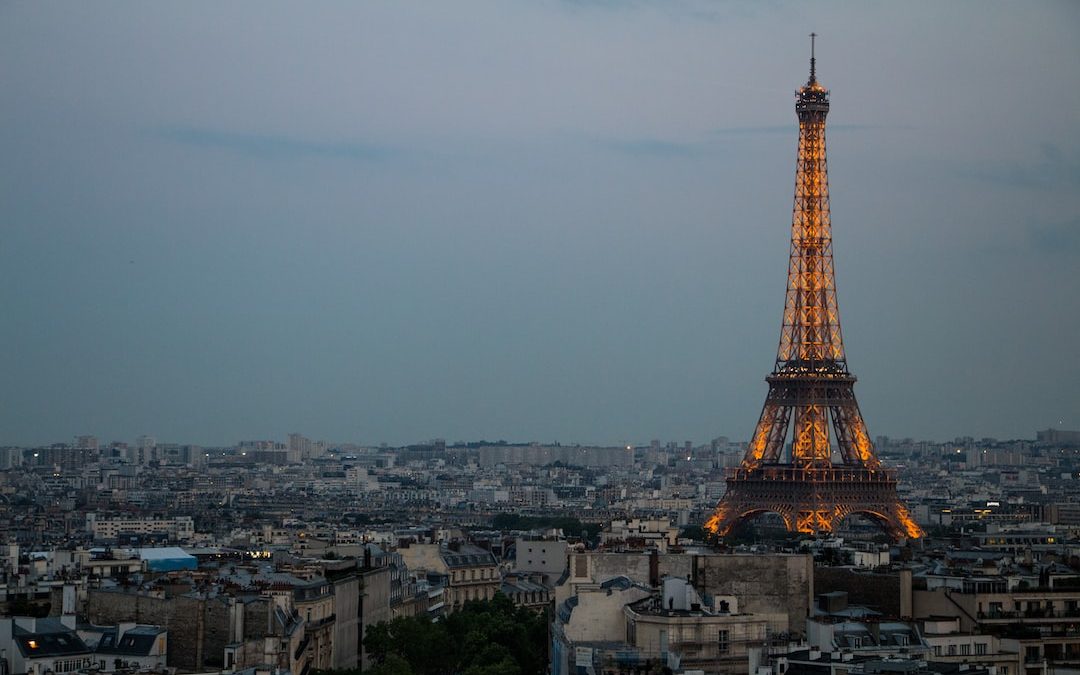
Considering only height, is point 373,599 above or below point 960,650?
above

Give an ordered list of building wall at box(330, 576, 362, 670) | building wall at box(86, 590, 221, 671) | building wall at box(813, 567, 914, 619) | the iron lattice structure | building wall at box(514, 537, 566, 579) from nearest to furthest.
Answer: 1. building wall at box(86, 590, 221, 671)
2. building wall at box(813, 567, 914, 619)
3. building wall at box(330, 576, 362, 670)
4. building wall at box(514, 537, 566, 579)
5. the iron lattice structure

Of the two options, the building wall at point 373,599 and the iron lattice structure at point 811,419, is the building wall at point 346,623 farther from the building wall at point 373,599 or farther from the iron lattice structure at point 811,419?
the iron lattice structure at point 811,419

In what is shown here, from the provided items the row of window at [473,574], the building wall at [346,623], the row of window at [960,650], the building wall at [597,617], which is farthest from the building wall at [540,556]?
the row of window at [960,650]

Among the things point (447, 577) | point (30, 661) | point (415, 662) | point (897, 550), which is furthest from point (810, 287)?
point (30, 661)

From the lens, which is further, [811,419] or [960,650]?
[811,419]

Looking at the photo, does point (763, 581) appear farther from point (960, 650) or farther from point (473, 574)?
point (473, 574)

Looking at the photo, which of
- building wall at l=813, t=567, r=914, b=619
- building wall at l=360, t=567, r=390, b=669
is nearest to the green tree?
building wall at l=360, t=567, r=390, b=669

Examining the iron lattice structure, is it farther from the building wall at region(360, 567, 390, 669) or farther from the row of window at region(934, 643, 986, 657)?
the row of window at region(934, 643, 986, 657)

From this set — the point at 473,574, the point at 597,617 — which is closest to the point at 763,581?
the point at 597,617

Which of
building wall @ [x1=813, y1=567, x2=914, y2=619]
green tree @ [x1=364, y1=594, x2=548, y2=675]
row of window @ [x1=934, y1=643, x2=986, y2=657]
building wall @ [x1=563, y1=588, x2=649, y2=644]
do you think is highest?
building wall @ [x1=813, y1=567, x2=914, y2=619]
